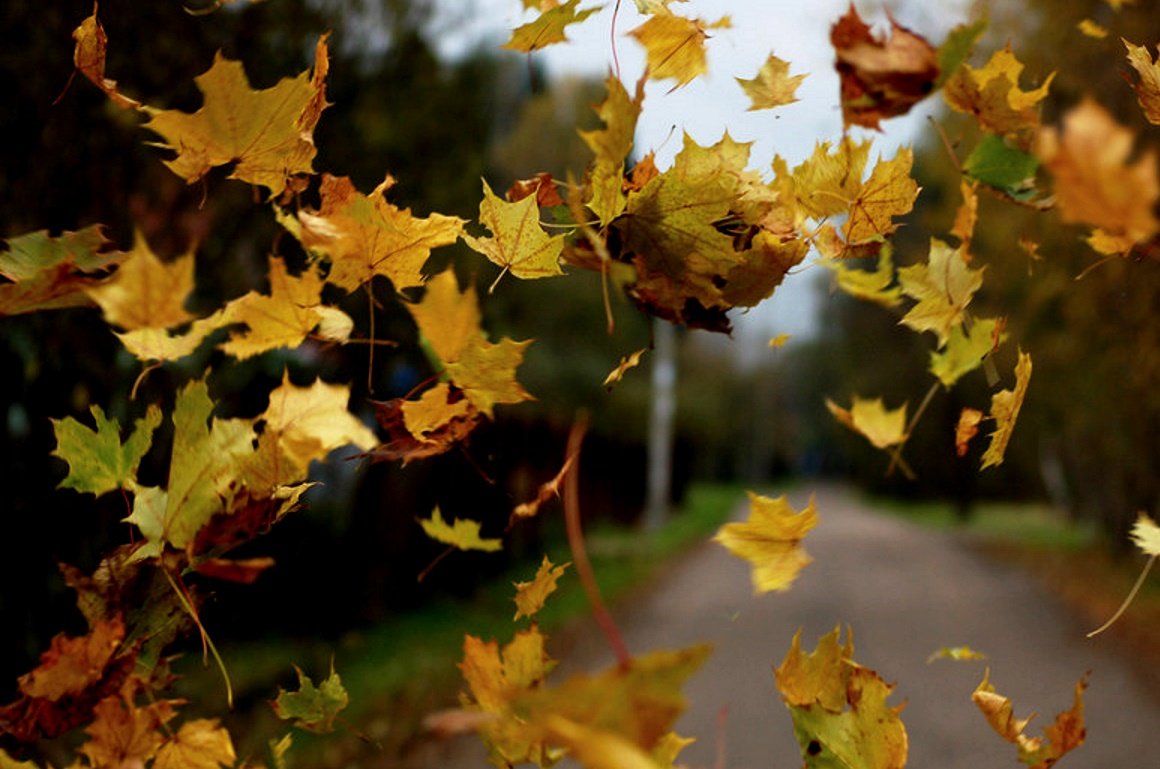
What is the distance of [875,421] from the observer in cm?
102

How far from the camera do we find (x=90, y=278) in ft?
2.30

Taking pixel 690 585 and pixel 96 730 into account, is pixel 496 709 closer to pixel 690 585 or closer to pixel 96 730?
pixel 96 730

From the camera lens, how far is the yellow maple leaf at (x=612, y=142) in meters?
0.71

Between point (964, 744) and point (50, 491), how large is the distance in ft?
15.5

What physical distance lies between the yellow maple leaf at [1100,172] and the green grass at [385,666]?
259 centimetres

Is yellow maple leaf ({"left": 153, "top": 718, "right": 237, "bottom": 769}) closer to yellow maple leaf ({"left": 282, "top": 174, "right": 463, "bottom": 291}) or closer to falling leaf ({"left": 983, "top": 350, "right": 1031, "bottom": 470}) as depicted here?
yellow maple leaf ({"left": 282, "top": 174, "right": 463, "bottom": 291})

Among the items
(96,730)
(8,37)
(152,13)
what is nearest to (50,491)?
(8,37)

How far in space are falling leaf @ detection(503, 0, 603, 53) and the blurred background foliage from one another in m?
0.04

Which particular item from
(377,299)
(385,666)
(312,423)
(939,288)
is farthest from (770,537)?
(385,666)

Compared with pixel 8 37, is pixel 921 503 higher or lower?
lower

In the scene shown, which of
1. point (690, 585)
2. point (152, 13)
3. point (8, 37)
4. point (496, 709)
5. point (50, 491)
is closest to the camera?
point (496, 709)

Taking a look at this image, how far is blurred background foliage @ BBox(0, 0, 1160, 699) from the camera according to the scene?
3.03 m

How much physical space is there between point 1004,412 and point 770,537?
0.22 meters

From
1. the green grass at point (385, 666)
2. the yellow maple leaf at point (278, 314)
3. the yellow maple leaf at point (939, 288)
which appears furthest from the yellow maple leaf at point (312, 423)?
the green grass at point (385, 666)
